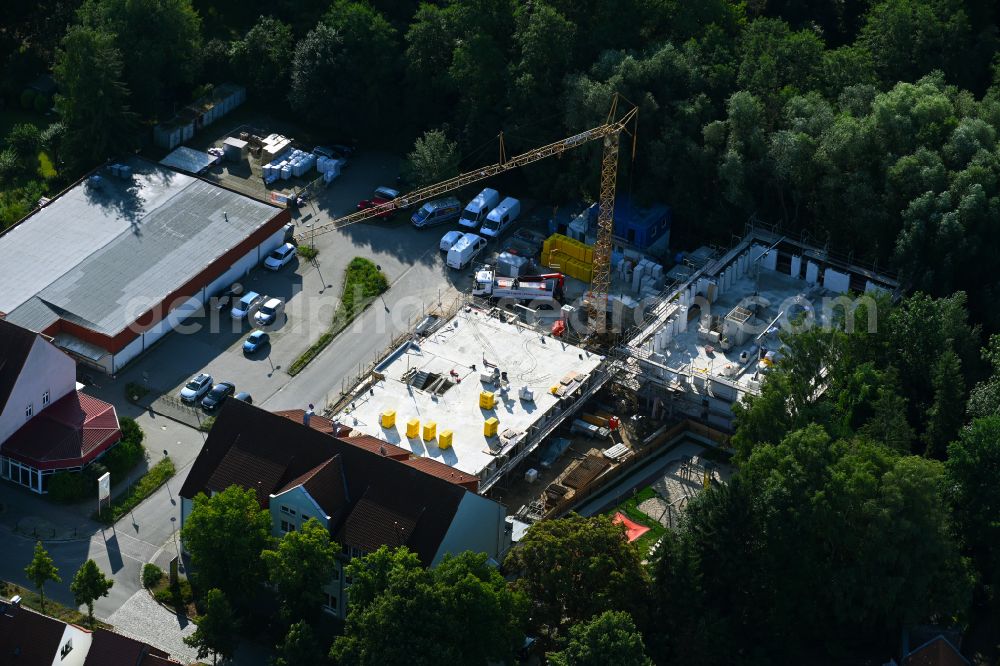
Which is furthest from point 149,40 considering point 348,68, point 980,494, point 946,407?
point 980,494

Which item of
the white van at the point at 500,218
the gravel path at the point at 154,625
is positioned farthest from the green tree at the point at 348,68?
Result: the gravel path at the point at 154,625

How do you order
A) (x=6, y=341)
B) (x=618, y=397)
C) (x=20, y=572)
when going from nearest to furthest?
(x=20, y=572)
(x=6, y=341)
(x=618, y=397)

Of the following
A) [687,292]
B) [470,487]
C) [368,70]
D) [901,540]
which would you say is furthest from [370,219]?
[901,540]

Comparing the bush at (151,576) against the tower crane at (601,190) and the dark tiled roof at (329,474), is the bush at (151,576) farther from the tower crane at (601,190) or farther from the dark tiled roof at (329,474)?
the tower crane at (601,190)

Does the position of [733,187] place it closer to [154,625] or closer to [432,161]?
[432,161]

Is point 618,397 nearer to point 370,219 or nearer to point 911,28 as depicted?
point 370,219

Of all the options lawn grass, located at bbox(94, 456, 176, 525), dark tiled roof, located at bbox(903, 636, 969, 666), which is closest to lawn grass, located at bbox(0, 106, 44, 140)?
lawn grass, located at bbox(94, 456, 176, 525)

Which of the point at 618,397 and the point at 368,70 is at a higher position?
the point at 368,70
